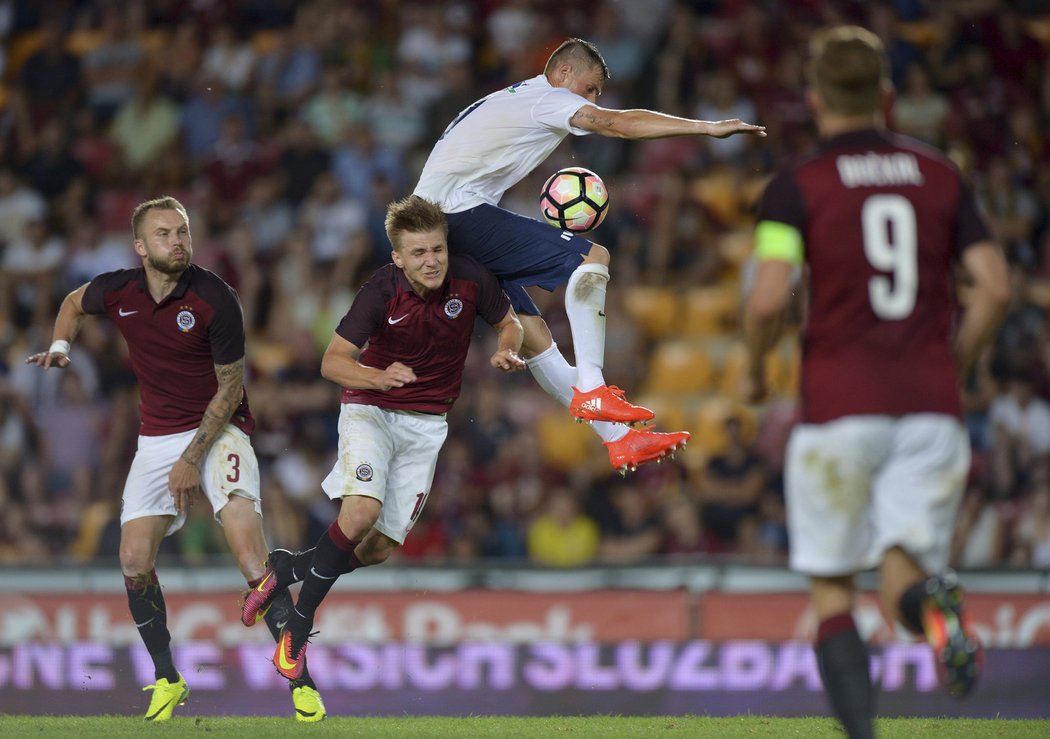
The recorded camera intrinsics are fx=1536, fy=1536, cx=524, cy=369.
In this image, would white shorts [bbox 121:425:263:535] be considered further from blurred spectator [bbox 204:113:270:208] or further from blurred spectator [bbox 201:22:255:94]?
blurred spectator [bbox 201:22:255:94]

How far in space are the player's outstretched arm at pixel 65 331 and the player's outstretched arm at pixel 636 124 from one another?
277 centimetres

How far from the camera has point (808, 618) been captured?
9508mm

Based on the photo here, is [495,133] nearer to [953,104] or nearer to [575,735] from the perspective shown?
[575,735]

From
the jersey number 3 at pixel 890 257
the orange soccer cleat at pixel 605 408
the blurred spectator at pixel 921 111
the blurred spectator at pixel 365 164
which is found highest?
the blurred spectator at pixel 921 111

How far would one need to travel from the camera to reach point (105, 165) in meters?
15.4

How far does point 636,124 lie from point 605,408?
142 centimetres

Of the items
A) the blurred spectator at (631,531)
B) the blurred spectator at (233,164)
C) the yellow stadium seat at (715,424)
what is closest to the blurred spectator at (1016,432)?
the yellow stadium seat at (715,424)

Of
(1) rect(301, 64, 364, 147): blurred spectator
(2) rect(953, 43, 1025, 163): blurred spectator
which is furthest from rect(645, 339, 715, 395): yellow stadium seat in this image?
(1) rect(301, 64, 364, 147): blurred spectator

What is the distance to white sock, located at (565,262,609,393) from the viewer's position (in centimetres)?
776

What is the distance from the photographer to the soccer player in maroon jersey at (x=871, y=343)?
4668 millimetres

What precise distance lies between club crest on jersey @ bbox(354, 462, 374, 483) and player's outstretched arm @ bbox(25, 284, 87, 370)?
5.20 ft

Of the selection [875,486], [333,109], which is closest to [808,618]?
[875,486]

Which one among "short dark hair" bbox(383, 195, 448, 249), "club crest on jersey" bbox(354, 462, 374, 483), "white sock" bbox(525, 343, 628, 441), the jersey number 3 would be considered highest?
"short dark hair" bbox(383, 195, 448, 249)

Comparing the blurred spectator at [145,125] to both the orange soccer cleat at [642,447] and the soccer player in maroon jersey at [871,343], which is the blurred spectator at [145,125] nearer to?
the orange soccer cleat at [642,447]
